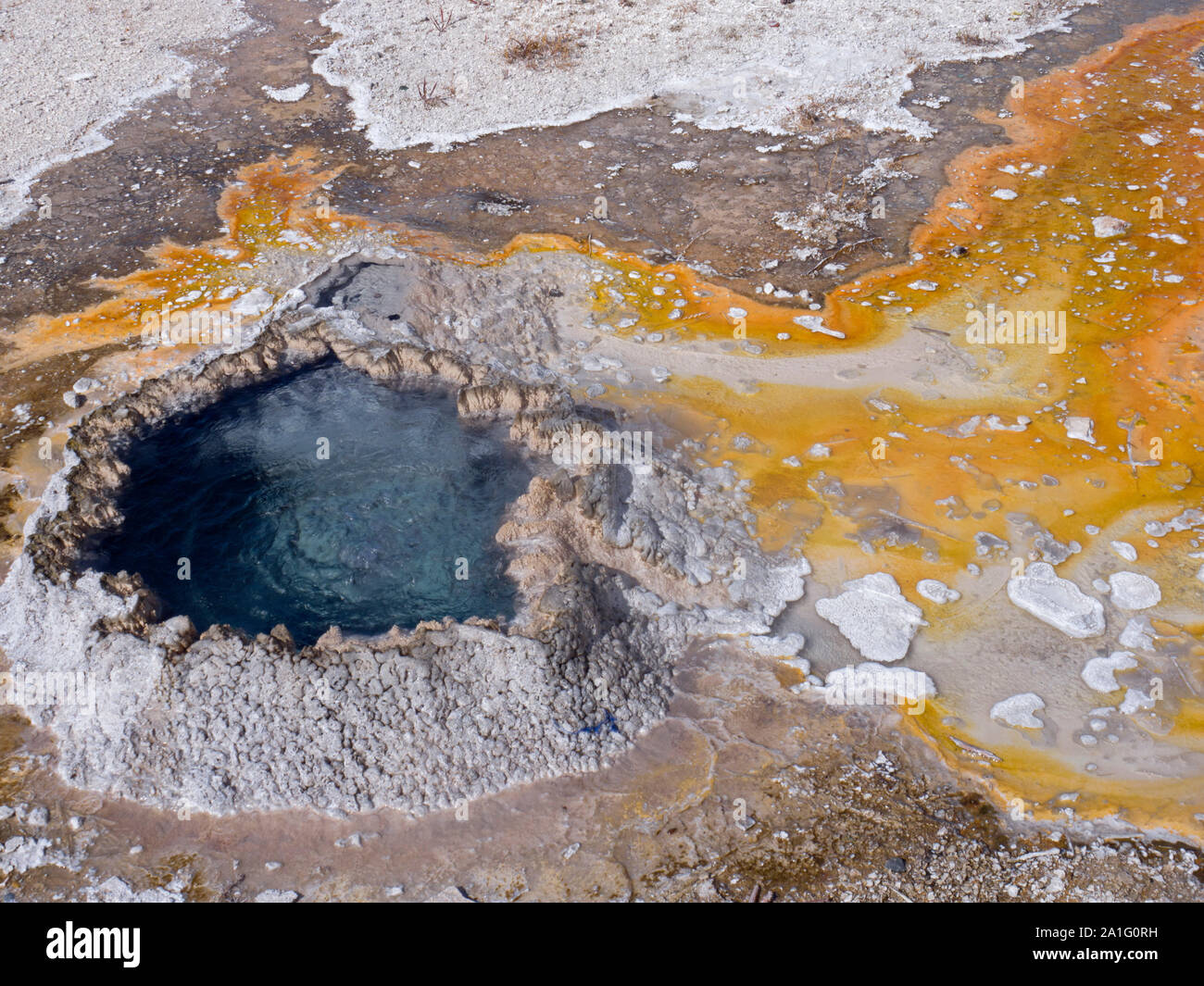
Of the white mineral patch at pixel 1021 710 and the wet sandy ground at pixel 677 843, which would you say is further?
the white mineral patch at pixel 1021 710

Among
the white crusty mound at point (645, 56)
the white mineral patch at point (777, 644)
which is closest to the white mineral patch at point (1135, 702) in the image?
the white mineral patch at point (777, 644)

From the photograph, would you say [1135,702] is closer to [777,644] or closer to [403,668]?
[777,644]

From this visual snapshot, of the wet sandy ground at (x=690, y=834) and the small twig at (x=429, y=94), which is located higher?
the small twig at (x=429, y=94)

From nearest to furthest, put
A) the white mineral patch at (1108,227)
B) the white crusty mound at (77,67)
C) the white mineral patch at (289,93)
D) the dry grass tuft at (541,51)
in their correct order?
the white mineral patch at (1108,227)
the white crusty mound at (77,67)
the white mineral patch at (289,93)
the dry grass tuft at (541,51)

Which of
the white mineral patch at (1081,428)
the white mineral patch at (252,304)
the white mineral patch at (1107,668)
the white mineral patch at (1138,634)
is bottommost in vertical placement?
the white mineral patch at (1107,668)

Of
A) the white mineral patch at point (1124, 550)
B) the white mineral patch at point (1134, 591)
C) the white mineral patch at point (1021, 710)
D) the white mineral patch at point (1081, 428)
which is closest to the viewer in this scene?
the white mineral patch at point (1021, 710)

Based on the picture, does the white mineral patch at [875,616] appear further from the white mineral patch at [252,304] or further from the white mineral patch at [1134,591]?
the white mineral patch at [252,304]

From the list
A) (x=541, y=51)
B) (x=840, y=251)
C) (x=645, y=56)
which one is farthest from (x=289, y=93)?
(x=840, y=251)

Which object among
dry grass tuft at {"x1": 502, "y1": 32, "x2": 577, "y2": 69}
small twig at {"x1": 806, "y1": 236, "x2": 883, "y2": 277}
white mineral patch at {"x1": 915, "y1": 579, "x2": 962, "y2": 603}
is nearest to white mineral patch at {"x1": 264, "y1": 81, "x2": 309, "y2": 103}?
dry grass tuft at {"x1": 502, "y1": 32, "x2": 577, "y2": 69}
